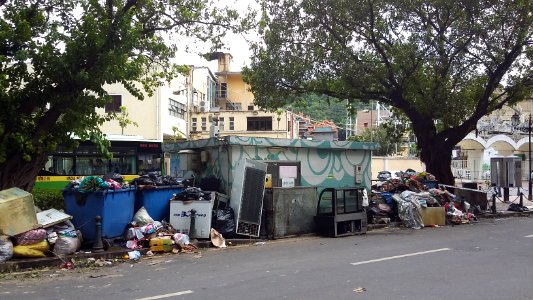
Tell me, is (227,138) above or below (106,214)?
above

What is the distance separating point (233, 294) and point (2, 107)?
300 inches

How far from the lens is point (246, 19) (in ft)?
48.8

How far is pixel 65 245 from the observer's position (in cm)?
973

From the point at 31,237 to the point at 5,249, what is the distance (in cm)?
54

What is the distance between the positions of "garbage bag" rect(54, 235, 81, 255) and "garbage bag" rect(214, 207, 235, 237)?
3.50m

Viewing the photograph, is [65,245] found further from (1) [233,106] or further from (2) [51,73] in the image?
(1) [233,106]

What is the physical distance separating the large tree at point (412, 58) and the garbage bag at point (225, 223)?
6922 mm

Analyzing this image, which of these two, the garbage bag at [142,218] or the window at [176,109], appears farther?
the window at [176,109]

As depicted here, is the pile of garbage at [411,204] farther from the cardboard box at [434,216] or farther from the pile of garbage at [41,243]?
the pile of garbage at [41,243]

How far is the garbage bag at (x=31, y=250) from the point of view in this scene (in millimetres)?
9328

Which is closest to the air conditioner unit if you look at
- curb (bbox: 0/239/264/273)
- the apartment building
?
curb (bbox: 0/239/264/273)

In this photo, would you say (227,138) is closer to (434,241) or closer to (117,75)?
(117,75)

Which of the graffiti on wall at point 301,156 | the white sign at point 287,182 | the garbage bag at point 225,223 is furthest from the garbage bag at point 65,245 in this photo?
the white sign at point 287,182

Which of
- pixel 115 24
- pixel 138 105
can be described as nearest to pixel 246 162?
pixel 115 24
